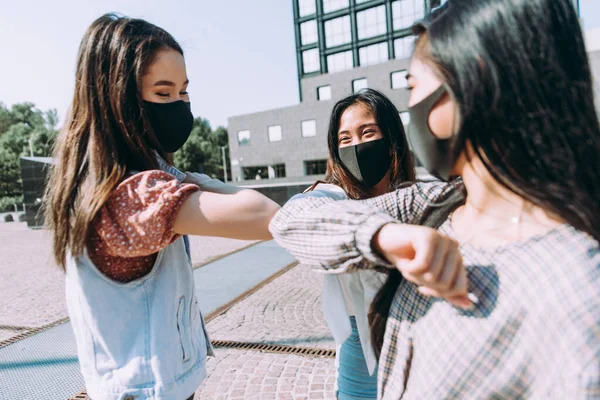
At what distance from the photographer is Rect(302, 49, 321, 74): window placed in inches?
1395

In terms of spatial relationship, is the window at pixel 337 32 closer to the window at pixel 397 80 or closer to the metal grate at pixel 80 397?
the window at pixel 397 80

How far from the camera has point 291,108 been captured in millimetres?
32250

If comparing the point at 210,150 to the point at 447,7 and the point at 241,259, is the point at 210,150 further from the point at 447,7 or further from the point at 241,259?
the point at 447,7

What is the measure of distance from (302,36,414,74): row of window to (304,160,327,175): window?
27.0 feet

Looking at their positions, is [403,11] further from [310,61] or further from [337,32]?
[310,61]

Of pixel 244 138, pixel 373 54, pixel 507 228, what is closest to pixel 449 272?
pixel 507 228

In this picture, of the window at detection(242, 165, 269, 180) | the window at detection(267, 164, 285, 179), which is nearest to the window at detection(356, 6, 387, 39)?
the window at detection(267, 164, 285, 179)

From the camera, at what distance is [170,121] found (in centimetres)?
126

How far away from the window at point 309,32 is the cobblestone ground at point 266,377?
116ft

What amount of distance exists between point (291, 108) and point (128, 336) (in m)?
32.0

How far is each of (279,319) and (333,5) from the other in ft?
114

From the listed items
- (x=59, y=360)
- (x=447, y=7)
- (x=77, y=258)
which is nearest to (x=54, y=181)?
(x=77, y=258)

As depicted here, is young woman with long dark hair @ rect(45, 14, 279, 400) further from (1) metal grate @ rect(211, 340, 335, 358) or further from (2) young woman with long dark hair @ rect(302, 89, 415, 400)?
(1) metal grate @ rect(211, 340, 335, 358)

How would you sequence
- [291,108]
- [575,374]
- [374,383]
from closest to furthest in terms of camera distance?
[575,374], [374,383], [291,108]
